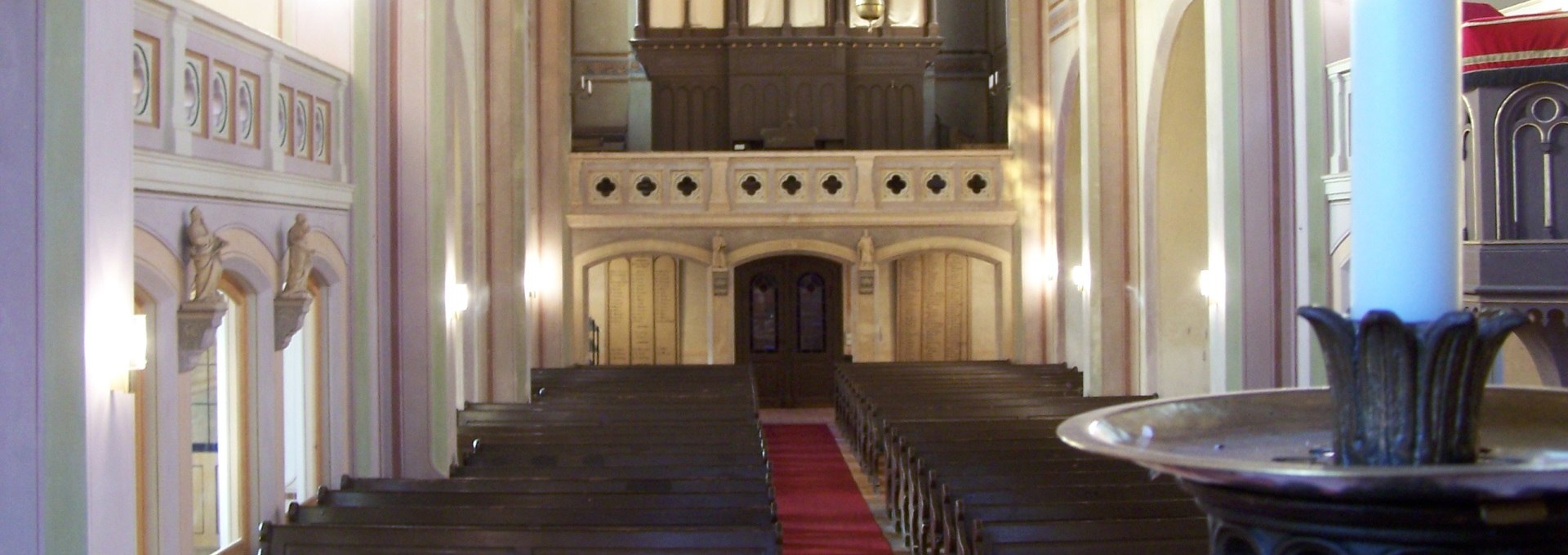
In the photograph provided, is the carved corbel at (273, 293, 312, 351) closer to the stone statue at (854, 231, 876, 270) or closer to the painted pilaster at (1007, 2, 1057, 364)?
the painted pilaster at (1007, 2, 1057, 364)

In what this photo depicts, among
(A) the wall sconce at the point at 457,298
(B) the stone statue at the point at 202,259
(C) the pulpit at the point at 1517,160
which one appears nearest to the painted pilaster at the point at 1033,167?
(A) the wall sconce at the point at 457,298

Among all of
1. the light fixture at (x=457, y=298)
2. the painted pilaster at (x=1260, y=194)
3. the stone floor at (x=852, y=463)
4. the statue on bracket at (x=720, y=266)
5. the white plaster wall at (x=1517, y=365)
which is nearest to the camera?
the white plaster wall at (x=1517, y=365)

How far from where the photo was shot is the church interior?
500cm

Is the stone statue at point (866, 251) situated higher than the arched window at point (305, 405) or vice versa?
the stone statue at point (866, 251)

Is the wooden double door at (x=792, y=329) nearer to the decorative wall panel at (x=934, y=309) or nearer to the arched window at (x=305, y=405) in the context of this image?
the decorative wall panel at (x=934, y=309)

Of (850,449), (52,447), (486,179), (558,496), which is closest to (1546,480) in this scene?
(52,447)

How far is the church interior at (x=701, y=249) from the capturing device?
5.00 metres

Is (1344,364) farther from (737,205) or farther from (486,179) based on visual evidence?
(737,205)

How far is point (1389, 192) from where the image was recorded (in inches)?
103

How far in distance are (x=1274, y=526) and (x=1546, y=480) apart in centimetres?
41

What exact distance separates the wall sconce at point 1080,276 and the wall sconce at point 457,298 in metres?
7.14

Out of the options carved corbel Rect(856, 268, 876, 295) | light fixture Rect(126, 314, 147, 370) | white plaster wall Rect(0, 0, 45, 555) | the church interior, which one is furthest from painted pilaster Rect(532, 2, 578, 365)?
white plaster wall Rect(0, 0, 45, 555)

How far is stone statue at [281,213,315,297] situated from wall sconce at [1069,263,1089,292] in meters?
9.48

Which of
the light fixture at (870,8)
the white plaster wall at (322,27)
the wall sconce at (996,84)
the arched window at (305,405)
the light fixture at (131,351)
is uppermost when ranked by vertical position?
the light fixture at (870,8)
